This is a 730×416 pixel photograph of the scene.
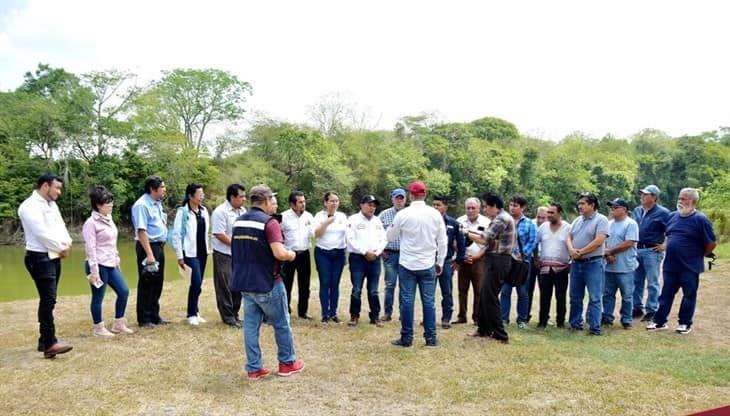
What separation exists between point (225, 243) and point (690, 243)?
216 inches

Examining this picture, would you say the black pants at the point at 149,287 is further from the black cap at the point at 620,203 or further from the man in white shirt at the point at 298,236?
the black cap at the point at 620,203

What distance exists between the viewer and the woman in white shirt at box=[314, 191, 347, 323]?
639 cm

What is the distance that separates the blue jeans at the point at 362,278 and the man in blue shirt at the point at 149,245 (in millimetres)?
2296

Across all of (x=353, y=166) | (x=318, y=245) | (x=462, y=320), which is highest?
(x=353, y=166)

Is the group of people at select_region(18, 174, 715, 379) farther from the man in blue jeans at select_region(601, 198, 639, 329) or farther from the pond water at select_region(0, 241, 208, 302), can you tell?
the pond water at select_region(0, 241, 208, 302)

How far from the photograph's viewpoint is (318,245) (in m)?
6.43

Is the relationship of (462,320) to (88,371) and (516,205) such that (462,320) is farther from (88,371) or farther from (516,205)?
(88,371)

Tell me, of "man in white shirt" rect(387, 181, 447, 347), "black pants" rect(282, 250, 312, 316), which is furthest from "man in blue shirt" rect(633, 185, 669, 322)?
"black pants" rect(282, 250, 312, 316)

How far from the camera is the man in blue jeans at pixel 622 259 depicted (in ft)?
20.4

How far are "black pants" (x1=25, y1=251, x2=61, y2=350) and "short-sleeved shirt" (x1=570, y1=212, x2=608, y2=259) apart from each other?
223 inches

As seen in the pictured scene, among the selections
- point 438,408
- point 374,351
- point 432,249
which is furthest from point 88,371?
point 432,249

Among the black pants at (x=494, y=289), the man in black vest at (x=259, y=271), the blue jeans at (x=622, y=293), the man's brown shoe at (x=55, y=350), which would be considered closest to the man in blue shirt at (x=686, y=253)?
the blue jeans at (x=622, y=293)

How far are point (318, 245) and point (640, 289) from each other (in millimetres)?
4625

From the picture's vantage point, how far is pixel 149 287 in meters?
5.89
